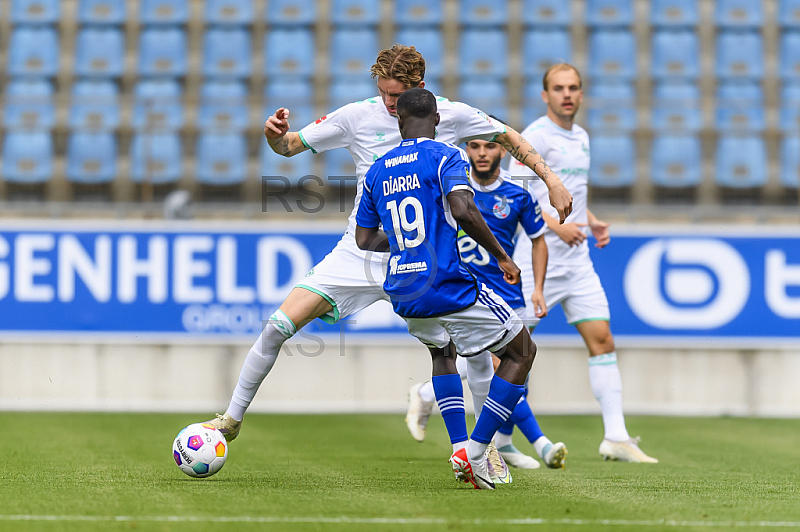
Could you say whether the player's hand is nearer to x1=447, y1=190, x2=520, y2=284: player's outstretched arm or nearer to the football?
x1=447, y1=190, x2=520, y2=284: player's outstretched arm

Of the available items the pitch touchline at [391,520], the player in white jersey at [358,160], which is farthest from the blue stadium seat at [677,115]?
the pitch touchline at [391,520]

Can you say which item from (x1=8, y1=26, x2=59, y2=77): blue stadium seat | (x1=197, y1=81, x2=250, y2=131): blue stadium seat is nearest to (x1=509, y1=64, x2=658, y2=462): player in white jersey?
(x1=197, y1=81, x2=250, y2=131): blue stadium seat

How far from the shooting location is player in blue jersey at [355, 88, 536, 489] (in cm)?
429

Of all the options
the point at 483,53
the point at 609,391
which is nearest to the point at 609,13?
the point at 483,53

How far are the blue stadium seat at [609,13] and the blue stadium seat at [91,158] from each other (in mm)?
6506

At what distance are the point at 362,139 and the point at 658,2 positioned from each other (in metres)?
10.2

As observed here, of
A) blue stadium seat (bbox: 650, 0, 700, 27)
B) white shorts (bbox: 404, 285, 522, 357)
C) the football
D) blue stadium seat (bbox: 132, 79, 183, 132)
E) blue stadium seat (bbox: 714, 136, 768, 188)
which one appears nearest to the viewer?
white shorts (bbox: 404, 285, 522, 357)

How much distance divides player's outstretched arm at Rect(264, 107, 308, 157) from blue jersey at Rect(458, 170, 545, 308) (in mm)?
1017

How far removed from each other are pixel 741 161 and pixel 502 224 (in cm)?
696

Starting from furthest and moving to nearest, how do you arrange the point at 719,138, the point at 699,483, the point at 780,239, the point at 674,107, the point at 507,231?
1. the point at 674,107
2. the point at 719,138
3. the point at 780,239
4. the point at 507,231
5. the point at 699,483

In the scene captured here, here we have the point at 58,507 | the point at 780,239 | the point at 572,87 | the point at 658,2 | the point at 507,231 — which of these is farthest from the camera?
the point at 658,2

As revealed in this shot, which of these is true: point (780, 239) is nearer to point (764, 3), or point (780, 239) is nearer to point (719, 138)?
point (719, 138)

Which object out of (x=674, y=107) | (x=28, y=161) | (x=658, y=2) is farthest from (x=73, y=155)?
(x=658, y=2)

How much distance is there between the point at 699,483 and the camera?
4973mm
